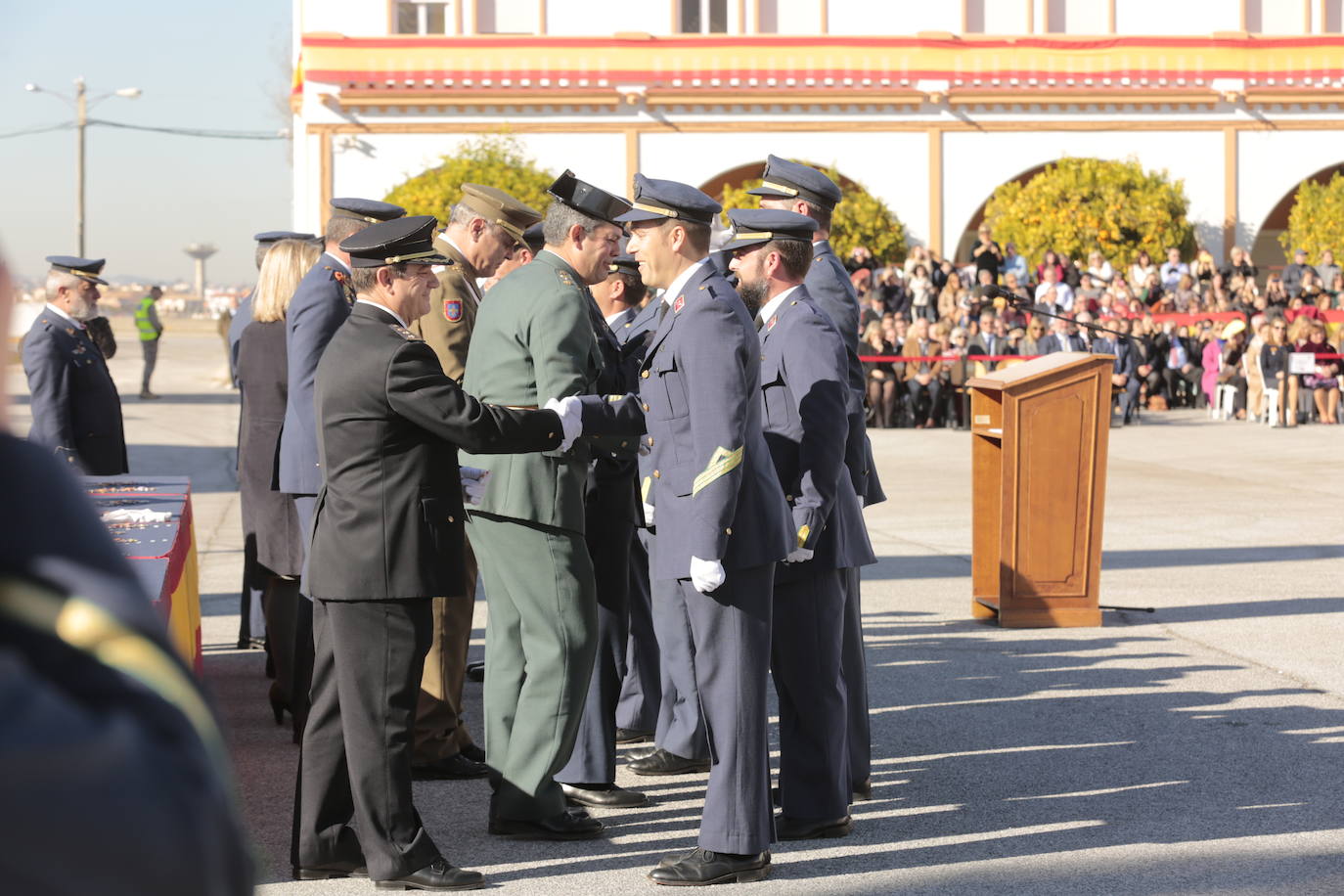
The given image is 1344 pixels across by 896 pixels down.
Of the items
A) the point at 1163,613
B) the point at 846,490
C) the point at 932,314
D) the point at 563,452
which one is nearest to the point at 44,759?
the point at 563,452

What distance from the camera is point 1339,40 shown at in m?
35.3

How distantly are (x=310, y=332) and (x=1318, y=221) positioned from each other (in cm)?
3024

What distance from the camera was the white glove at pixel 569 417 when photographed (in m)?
4.66

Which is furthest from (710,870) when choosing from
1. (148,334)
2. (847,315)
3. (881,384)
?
(148,334)

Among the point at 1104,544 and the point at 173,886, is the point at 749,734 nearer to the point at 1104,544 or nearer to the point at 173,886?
the point at 173,886

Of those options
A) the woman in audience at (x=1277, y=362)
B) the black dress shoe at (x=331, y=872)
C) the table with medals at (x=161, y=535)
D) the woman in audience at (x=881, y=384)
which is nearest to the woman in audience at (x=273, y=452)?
the table with medals at (x=161, y=535)

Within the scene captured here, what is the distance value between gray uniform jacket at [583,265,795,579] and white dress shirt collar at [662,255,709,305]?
0.02 m

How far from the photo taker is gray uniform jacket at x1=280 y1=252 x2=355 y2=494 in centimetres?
568

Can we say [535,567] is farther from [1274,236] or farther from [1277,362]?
[1274,236]

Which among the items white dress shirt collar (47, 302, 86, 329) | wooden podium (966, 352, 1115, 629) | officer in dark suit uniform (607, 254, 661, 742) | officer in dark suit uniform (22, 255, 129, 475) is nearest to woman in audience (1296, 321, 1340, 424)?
wooden podium (966, 352, 1115, 629)

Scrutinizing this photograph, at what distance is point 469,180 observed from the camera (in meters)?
31.5

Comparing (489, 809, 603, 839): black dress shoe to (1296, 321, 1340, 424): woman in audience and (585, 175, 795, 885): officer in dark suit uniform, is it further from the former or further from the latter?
(1296, 321, 1340, 424): woman in audience

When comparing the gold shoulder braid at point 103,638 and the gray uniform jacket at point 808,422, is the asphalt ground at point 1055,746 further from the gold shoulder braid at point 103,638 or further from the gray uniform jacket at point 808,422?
the gray uniform jacket at point 808,422

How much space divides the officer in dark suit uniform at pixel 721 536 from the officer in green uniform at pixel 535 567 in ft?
1.39
